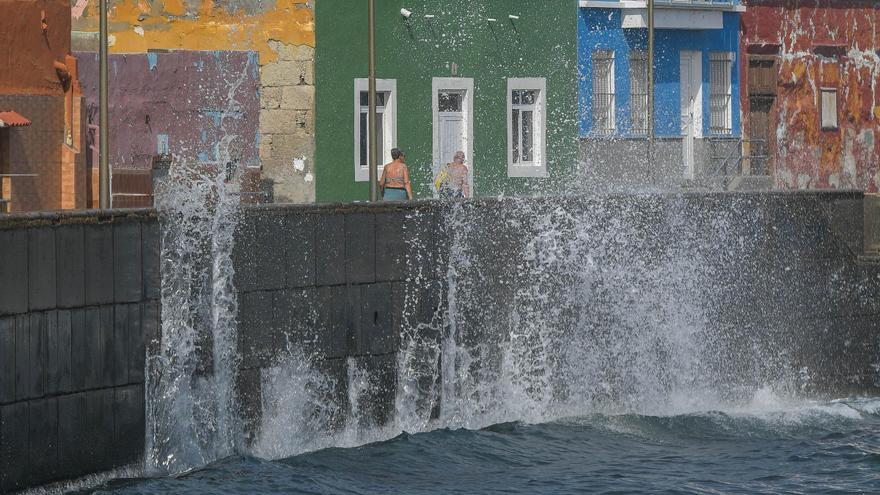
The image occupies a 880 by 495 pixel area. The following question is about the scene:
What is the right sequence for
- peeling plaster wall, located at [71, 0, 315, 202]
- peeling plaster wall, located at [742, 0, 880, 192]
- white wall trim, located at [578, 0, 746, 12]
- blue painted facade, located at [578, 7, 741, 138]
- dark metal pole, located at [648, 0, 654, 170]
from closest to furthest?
1. peeling plaster wall, located at [71, 0, 315, 202]
2. dark metal pole, located at [648, 0, 654, 170]
3. white wall trim, located at [578, 0, 746, 12]
4. blue painted facade, located at [578, 7, 741, 138]
5. peeling plaster wall, located at [742, 0, 880, 192]

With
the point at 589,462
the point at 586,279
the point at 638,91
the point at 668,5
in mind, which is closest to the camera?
the point at 589,462

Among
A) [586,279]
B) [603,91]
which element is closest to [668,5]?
[603,91]

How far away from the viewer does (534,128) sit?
34188 millimetres

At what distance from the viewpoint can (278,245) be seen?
13.4 meters

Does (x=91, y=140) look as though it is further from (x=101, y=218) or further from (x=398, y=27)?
(x=101, y=218)

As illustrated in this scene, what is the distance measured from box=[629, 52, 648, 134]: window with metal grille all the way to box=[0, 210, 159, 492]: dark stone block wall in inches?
923

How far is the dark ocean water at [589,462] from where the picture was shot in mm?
12805

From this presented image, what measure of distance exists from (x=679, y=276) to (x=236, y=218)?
203 inches

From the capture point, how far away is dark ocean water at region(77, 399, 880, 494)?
12805 mm

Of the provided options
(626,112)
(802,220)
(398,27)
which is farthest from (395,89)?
(802,220)

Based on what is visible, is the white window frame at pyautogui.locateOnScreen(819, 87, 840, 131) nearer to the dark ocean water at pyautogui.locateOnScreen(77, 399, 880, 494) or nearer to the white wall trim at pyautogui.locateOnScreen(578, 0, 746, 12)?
the white wall trim at pyautogui.locateOnScreen(578, 0, 746, 12)

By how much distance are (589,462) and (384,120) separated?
1818cm

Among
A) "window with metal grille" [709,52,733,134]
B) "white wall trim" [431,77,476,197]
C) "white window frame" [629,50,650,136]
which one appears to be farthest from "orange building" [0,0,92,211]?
"window with metal grille" [709,52,733,134]

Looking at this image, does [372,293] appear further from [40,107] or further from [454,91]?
[454,91]
